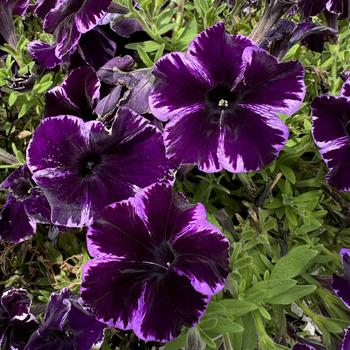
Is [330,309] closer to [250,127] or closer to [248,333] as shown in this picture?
[248,333]

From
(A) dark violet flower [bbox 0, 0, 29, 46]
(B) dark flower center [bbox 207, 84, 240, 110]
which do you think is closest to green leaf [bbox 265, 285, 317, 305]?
(B) dark flower center [bbox 207, 84, 240, 110]

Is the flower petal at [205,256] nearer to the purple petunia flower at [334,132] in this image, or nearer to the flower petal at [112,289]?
the flower petal at [112,289]

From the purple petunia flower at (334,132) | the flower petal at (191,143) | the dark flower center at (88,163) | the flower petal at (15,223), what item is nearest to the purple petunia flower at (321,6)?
the purple petunia flower at (334,132)

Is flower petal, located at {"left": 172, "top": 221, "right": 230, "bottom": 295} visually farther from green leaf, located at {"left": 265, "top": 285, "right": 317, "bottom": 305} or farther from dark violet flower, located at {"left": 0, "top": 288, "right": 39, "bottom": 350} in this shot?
dark violet flower, located at {"left": 0, "top": 288, "right": 39, "bottom": 350}

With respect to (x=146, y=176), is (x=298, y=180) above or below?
below

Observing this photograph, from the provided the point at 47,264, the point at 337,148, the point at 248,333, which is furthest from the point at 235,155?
the point at 47,264
